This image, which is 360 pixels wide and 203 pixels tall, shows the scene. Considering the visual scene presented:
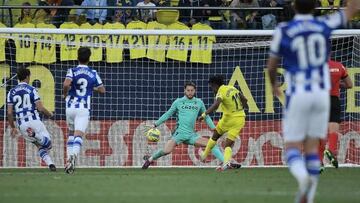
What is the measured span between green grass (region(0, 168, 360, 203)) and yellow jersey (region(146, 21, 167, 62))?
5580 mm

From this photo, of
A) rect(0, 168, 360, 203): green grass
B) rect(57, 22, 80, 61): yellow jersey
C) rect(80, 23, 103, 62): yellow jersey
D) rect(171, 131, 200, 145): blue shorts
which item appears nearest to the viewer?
rect(0, 168, 360, 203): green grass

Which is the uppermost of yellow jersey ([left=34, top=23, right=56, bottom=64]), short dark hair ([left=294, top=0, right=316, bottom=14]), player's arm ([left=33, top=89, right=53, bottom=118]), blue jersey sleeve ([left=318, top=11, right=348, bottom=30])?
yellow jersey ([left=34, top=23, right=56, bottom=64])

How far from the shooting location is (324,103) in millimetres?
9031

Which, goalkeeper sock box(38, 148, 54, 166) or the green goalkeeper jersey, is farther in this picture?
the green goalkeeper jersey

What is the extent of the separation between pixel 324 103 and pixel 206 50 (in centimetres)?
1210

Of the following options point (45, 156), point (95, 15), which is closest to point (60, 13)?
point (95, 15)

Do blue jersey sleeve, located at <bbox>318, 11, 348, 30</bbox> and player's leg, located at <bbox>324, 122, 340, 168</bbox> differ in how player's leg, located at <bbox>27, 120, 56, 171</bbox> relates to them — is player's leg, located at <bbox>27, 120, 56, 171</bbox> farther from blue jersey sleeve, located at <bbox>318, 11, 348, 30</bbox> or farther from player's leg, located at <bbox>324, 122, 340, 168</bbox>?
blue jersey sleeve, located at <bbox>318, 11, 348, 30</bbox>

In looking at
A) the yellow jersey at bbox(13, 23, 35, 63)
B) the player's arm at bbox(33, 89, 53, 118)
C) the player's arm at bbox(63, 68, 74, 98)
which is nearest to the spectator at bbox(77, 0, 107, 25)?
the yellow jersey at bbox(13, 23, 35, 63)

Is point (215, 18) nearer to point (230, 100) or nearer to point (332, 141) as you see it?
point (230, 100)

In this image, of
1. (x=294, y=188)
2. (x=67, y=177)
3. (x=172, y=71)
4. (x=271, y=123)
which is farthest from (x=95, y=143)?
(x=294, y=188)

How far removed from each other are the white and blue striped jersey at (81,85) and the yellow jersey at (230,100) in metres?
2.69

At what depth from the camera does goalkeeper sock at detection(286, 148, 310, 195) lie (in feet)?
28.6

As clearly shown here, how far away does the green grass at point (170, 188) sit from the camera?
10.9 meters

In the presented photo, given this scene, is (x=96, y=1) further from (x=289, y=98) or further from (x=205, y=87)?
(x=289, y=98)
